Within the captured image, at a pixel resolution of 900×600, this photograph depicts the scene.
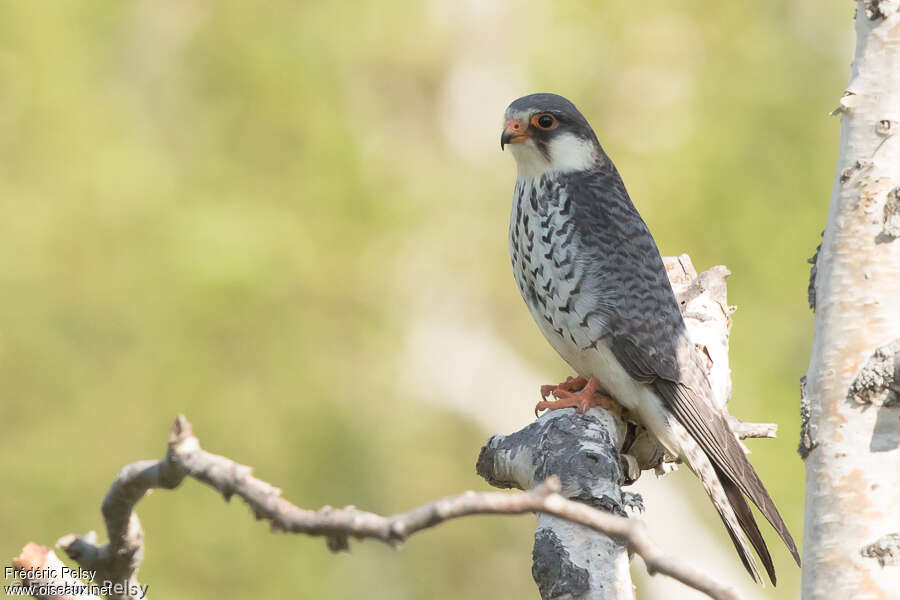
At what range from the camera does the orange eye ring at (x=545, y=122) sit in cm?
434

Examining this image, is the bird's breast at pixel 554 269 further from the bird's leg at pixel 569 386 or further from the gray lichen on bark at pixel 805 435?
the gray lichen on bark at pixel 805 435

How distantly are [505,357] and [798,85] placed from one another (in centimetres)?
565

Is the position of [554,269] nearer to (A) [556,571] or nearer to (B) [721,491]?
(B) [721,491]

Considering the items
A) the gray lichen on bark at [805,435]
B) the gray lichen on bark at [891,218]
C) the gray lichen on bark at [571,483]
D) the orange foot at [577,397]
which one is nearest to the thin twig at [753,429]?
the orange foot at [577,397]

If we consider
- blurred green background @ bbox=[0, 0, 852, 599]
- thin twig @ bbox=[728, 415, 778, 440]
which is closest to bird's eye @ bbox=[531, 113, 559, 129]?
thin twig @ bbox=[728, 415, 778, 440]

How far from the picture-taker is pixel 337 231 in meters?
12.1

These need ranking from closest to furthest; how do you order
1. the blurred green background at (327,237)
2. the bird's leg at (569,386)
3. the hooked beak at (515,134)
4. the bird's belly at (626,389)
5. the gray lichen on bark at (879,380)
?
1. the gray lichen on bark at (879,380)
2. the bird's belly at (626,389)
3. the bird's leg at (569,386)
4. the hooked beak at (515,134)
5. the blurred green background at (327,237)

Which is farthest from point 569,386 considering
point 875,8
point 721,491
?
point 875,8

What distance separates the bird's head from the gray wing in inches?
4.4

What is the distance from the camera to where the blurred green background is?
10570 millimetres

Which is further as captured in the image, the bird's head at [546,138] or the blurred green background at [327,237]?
the blurred green background at [327,237]

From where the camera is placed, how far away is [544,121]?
4344mm

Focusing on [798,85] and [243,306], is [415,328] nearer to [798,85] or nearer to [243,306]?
Result: [243,306]

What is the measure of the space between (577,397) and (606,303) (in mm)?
385
